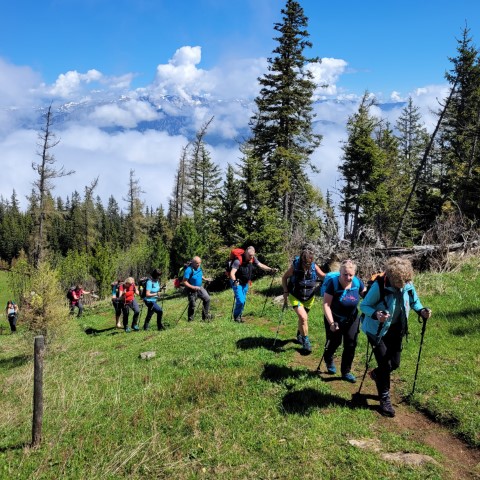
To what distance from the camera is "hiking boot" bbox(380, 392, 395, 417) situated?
6.10 metres

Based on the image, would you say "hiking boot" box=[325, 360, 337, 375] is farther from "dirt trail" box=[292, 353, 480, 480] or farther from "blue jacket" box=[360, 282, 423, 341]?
"blue jacket" box=[360, 282, 423, 341]

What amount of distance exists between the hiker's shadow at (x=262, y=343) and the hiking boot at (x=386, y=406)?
122 inches

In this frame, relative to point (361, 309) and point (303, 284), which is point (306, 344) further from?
point (361, 309)

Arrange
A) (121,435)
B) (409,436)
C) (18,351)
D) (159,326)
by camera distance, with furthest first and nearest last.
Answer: (18,351) → (159,326) → (121,435) → (409,436)

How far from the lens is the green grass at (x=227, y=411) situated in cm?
535

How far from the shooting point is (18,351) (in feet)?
49.7

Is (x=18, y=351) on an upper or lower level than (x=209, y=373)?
lower

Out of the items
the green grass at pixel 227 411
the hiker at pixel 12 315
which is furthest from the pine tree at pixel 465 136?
the hiker at pixel 12 315

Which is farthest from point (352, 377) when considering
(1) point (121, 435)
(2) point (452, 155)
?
(2) point (452, 155)

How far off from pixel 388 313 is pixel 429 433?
1812mm

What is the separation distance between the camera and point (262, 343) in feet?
30.8

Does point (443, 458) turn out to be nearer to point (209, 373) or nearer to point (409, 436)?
point (409, 436)

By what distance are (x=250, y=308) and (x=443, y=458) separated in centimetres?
952

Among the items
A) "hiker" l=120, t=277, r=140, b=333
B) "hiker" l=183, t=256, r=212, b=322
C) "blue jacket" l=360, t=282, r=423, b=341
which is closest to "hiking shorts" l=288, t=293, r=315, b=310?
"blue jacket" l=360, t=282, r=423, b=341
